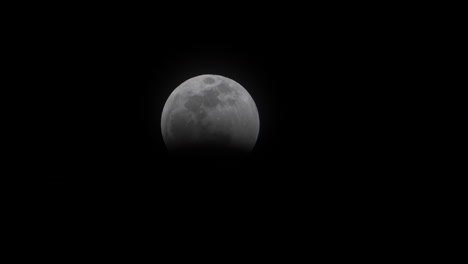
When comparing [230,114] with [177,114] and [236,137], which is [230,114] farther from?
[177,114]

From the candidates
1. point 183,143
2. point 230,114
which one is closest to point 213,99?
point 230,114

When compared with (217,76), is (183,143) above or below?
below

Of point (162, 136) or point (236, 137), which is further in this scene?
point (162, 136)

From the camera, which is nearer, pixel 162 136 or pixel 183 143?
pixel 183 143

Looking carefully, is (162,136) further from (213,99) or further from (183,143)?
(213,99)

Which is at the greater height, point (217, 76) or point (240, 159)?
point (217, 76)

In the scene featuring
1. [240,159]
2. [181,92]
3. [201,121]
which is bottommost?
[240,159]

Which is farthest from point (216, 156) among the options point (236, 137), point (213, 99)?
point (213, 99)
